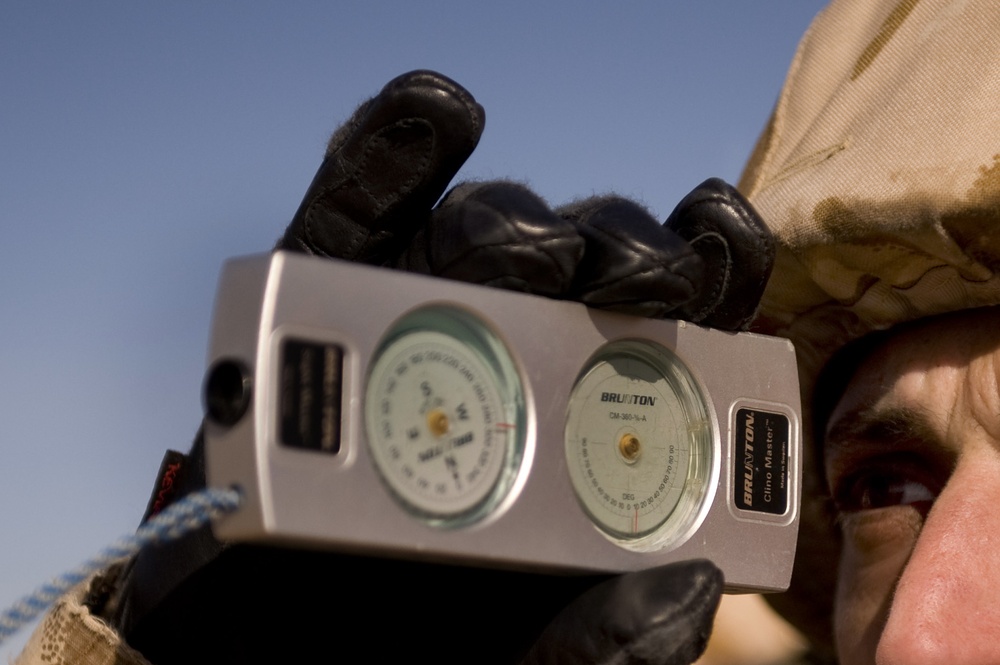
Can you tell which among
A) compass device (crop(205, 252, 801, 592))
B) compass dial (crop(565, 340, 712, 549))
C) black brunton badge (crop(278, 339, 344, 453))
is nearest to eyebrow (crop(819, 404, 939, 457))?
compass device (crop(205, 252, 801, 592))

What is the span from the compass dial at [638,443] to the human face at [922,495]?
0.41 meters

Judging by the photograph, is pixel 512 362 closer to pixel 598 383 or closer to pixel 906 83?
pixel 598 383

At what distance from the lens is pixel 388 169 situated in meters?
1.17

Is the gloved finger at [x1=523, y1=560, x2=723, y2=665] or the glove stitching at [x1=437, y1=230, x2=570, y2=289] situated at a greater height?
the glove stitching at [x1=437, y1=230, x2=570, y2=289]

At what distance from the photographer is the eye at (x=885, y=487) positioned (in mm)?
1662

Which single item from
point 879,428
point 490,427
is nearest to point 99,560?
point 490,427

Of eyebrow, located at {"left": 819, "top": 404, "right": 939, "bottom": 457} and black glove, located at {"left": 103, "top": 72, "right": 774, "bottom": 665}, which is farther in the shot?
eyebrow, located at {"left": 819, "top": 404, "right": 939, "bottom": 457}

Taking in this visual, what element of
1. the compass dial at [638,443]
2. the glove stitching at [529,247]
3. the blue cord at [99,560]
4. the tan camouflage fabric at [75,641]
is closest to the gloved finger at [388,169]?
the glove stitching at [529,247]

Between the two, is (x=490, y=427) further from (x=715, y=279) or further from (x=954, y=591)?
(x=954, y=591)

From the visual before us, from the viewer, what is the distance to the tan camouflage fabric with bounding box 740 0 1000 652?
137 cm

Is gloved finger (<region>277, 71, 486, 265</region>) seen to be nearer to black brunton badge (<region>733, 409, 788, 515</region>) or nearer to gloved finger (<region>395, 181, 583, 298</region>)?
gloved finger (<region>395, 181, 583, 298</region>)

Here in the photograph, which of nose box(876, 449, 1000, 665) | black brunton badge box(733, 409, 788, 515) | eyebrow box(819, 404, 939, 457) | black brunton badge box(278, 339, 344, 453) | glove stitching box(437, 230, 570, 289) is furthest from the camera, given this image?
eyebrow box(819, 404, 939, 457)

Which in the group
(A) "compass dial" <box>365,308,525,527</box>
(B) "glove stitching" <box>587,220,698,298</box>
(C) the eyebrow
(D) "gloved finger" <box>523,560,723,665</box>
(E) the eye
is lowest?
(E) the eye

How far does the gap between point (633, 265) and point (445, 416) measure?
236 mm
